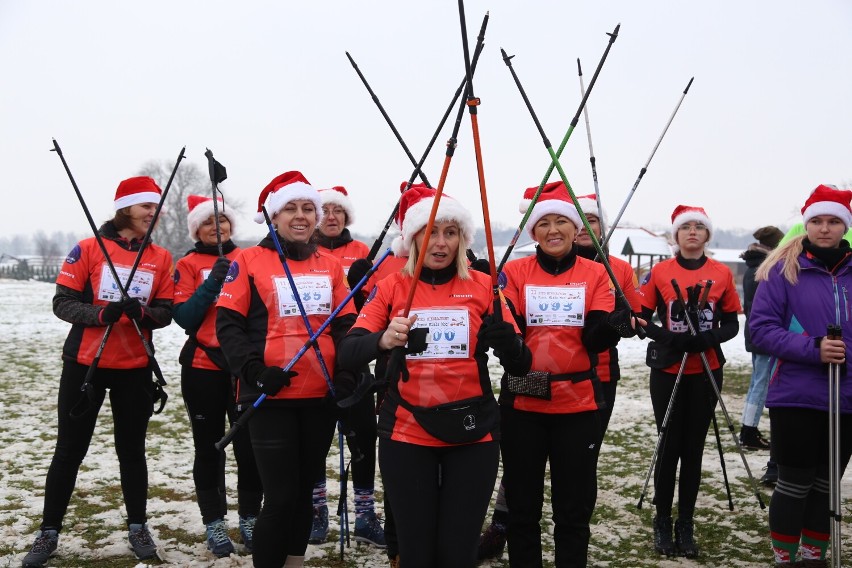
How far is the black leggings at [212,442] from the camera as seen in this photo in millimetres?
4484

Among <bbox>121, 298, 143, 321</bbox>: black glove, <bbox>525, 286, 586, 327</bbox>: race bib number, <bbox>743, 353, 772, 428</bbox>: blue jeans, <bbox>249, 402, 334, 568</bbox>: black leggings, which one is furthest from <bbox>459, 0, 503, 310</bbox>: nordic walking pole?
<bbox>743, 353, 772, 428</bbox>: blue jeans

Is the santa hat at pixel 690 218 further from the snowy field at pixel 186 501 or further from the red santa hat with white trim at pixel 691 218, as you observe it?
the snowy field at pixel 186 501

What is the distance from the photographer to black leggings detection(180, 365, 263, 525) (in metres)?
4.48

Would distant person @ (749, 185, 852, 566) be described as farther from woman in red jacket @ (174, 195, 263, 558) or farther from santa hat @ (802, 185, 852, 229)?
woman in red jacket @ (174, 195, 263, 558)

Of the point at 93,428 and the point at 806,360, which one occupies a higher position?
the point at 806,360

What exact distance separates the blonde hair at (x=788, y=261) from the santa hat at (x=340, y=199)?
2775 millimetres

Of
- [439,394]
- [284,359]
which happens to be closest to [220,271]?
[284,359]

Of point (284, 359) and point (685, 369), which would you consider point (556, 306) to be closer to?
point (284, 359)

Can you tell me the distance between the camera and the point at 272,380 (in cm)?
336

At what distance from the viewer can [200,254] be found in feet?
15.7

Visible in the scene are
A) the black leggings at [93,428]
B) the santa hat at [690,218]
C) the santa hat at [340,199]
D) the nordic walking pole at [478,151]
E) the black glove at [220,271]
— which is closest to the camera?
the nordic walking pole at [478,151]

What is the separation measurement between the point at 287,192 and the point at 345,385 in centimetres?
100

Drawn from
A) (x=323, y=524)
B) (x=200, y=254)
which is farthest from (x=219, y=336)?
(x=323, y=524)

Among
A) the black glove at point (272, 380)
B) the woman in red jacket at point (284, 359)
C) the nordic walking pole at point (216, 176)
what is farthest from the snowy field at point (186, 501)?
the nordic walking pole at point (216, 176)
